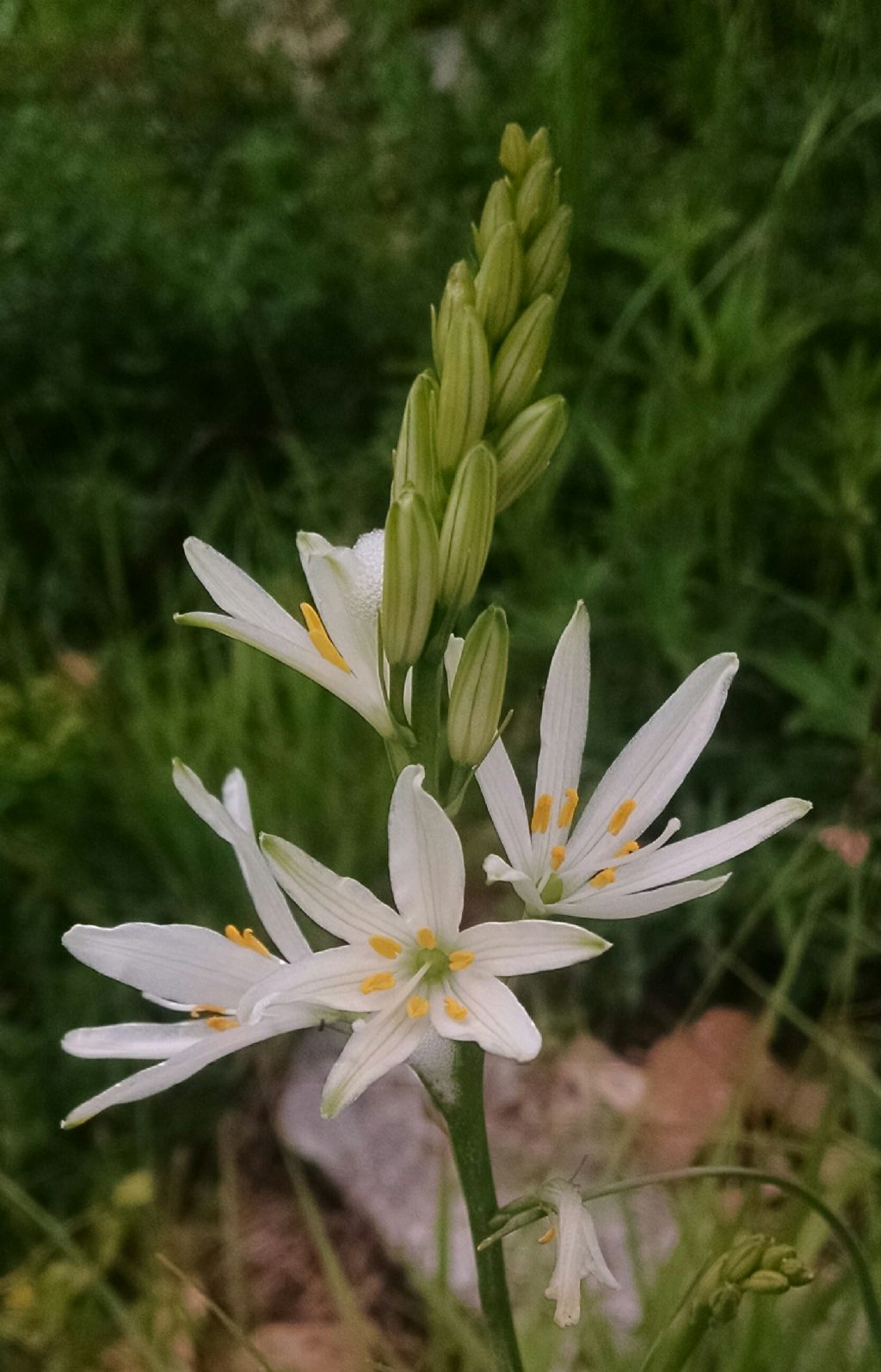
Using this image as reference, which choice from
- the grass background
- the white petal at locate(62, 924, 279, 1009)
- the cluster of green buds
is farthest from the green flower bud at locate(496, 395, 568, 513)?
the grass background

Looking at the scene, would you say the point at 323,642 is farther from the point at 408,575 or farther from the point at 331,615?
the point at 408,575

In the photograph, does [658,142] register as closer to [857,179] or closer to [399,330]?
[857,179]

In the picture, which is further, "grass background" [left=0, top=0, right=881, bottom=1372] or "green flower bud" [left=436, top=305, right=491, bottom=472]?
"grass background" [left=0, top=0, right=881, bottom=1372]

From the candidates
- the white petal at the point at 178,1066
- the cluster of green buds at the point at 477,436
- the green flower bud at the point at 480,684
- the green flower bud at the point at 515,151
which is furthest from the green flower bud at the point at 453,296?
the white petal at the point at 178,1066

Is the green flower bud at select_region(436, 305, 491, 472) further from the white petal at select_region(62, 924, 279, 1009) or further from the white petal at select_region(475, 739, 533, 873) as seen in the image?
the white petal at select_region(62, 924, 279, 1009)

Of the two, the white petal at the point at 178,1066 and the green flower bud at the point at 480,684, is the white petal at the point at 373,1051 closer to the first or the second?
the white petal at the point at 178,1066

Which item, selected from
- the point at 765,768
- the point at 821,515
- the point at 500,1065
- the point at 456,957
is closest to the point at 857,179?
the point at 821,515
